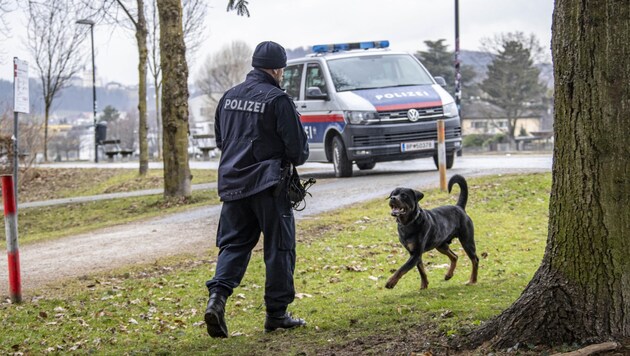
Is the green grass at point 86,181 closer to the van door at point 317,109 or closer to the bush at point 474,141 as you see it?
the van door at point 317,109

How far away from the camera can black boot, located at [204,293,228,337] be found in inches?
247

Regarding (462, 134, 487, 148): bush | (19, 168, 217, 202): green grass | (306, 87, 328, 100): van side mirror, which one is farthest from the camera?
(462, 134, 487, 148): bush

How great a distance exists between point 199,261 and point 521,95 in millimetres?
63682

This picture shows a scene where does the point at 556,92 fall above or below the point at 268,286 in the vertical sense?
above

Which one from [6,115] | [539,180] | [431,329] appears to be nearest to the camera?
[431,329]

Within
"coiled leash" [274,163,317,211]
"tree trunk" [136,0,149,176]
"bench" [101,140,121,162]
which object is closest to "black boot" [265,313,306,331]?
"coiled leash" [274,163,317,211]

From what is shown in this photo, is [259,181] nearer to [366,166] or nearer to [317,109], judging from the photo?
[317,109]

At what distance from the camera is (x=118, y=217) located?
57.5 feet

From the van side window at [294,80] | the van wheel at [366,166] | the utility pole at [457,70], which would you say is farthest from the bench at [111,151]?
the van side window at [294,80]

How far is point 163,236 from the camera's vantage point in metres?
12.8

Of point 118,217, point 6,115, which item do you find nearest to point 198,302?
point 118,217

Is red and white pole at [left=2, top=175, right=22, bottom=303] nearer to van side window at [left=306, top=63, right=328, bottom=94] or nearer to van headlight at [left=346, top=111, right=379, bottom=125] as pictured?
van headlight at [left=346, top=111, right=379, bottom=125]

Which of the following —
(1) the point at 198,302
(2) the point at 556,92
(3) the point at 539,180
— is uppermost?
(2) the point at 556,92

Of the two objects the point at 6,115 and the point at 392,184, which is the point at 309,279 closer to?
the point at 392,184
